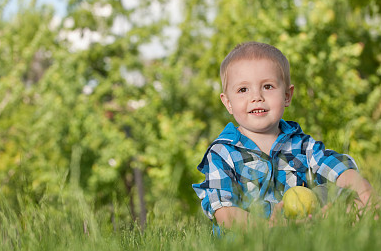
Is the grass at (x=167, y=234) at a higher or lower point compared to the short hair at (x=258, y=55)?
lower

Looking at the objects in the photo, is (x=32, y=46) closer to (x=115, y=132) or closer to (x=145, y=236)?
(x=115, y=132)

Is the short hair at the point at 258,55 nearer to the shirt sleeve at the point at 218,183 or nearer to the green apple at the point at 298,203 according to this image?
the shirt sleeve at the point at 218,183

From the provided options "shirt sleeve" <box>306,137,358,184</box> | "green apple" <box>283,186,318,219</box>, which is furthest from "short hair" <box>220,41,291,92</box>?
"green apple" <box>283,186,318,219</box>

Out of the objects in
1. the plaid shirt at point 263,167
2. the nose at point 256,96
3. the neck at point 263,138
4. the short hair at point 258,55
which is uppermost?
the short hair at point 258,55

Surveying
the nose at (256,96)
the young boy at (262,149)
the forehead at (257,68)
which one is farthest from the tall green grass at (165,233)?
the forehead at (257,68)

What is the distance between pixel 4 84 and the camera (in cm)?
1140

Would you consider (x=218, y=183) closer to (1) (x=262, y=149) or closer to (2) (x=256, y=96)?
(1) (x=262, y=149)

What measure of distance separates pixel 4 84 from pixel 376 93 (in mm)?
8976

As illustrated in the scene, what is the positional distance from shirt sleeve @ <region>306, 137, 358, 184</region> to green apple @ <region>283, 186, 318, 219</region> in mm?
395

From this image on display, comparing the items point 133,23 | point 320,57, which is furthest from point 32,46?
point 320,57

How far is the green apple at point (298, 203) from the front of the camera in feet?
6.52

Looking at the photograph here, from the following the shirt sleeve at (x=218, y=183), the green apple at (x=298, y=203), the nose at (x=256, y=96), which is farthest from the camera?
the nose at (x=256, y=96)

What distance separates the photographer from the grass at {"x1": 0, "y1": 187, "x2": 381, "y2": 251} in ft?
4.25

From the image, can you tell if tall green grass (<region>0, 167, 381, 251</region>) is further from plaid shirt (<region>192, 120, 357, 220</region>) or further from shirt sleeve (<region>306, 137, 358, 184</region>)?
shirt sleeve (<region>306, 137, 358, 184</region>)
